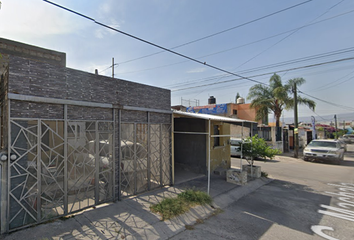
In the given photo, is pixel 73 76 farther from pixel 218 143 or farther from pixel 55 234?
pixel 218 143

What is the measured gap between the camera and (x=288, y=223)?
4922 mm

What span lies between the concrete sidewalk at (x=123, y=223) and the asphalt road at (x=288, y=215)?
0.32 m

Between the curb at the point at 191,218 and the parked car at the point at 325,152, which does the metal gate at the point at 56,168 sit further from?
the parked car at the point at 325,152

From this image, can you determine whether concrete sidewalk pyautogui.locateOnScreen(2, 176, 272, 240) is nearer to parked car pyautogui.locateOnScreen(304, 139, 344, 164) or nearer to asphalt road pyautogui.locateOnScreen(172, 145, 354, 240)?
asphalt road pyautogui.locateOnScreen(172, 145, 354, 240)

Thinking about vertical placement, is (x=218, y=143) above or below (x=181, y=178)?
above

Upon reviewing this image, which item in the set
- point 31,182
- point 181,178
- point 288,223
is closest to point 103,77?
point 31,182

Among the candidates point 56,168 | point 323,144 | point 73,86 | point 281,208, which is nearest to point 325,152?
point 323,144

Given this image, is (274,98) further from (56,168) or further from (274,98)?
(56,168)

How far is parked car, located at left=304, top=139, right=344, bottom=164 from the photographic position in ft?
42.5

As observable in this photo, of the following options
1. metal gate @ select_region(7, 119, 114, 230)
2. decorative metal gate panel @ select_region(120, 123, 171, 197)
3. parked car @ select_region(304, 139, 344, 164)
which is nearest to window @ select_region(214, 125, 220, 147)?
decorative metal gate panel @ select_region(120, 123, 171, 197)

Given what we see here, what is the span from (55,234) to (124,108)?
3.52m

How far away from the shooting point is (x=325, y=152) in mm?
13234

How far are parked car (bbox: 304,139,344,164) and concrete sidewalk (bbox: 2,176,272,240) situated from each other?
10.8 m

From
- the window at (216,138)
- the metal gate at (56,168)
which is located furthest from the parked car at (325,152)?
the metal gate at (56,168)
